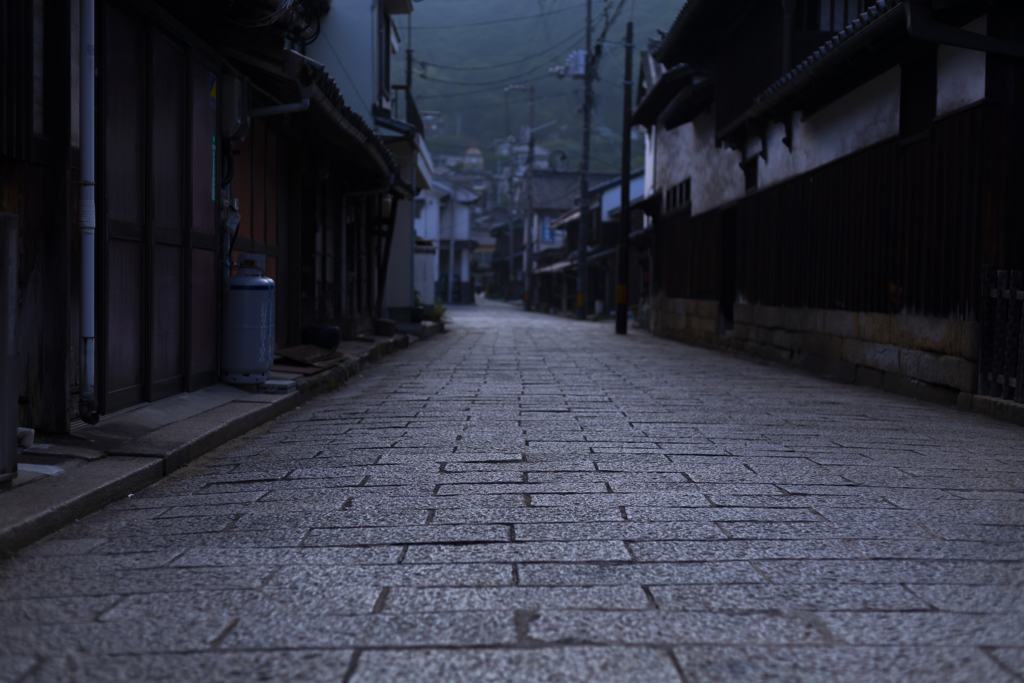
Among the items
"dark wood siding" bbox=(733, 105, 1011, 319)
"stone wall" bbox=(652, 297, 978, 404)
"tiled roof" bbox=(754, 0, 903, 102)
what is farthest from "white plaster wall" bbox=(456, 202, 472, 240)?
"tiled roof" bbox=(754, 0, 903, 102)

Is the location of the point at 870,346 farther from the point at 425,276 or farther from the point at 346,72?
the point at 425,276

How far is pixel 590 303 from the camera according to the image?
1795 inches

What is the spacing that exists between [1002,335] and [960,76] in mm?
2744

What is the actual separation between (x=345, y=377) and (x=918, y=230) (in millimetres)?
6867

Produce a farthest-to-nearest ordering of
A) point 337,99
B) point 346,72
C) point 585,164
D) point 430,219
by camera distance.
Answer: point 430,219 < point 585,164 < point 346,72 < point 337,99

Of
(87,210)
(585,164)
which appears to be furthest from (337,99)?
(585,164)

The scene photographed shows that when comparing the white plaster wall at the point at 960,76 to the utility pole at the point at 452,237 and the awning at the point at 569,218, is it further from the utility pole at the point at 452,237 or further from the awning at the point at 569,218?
the utility pole at the point at 452,237

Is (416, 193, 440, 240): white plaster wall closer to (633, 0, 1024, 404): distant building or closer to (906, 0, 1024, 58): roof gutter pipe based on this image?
(633, 0, 1024, 404): distant building

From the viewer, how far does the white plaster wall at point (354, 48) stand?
54.4 feet

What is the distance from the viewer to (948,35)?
802 centimetres

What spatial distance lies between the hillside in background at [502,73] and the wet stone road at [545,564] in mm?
89522

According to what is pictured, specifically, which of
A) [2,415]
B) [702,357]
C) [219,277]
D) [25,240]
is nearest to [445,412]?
[219,277]

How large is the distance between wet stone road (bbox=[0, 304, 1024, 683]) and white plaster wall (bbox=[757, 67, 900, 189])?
17.7ft

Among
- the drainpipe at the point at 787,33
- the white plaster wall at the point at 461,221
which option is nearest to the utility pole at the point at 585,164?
the drainpipe at the point at 787,33
